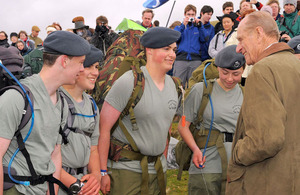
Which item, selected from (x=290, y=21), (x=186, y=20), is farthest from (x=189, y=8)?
(x=290, y=21)

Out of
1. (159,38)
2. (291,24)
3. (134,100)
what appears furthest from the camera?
(291,24)

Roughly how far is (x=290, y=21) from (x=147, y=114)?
7274 millimetres

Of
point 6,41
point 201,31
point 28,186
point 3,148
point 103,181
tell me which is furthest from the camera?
point 6,41

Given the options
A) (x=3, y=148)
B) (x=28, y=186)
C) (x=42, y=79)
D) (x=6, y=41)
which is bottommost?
(x=6, y=41)

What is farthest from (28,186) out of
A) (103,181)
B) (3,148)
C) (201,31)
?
(201,31)

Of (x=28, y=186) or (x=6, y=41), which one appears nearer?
(x=28, y=186)

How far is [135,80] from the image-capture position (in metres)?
3.64

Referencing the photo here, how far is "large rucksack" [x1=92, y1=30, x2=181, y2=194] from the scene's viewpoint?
3637mm

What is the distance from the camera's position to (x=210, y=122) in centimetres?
437

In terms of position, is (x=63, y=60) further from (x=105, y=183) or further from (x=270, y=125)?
(x=270, y=125)

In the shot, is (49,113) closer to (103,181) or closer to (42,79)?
(42,79)

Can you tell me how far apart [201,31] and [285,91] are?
24.2 ft

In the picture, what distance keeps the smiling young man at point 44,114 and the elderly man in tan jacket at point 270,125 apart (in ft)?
5.26

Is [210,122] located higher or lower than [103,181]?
higher
